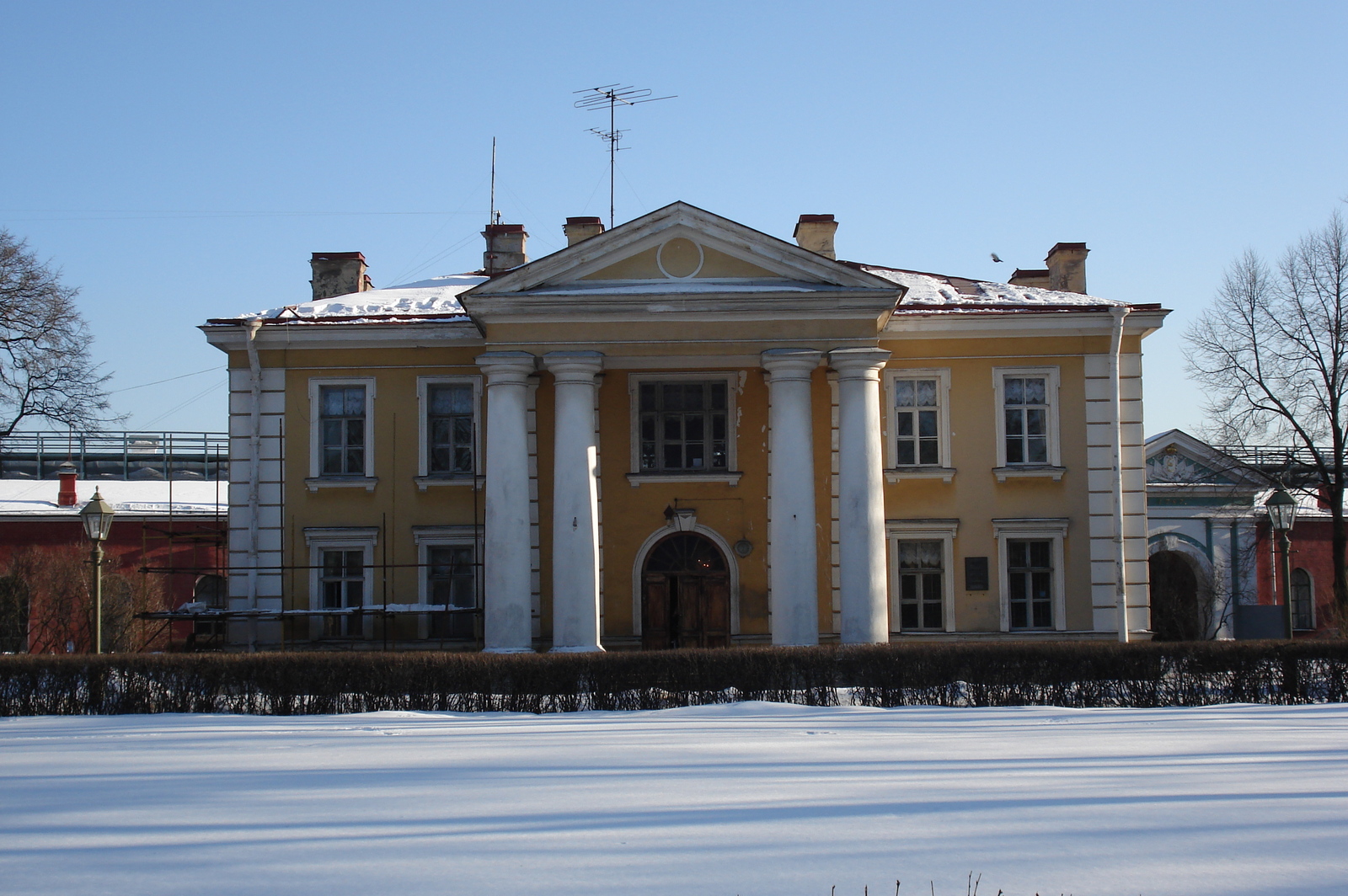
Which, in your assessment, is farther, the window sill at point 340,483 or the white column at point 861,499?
the window sill at point 340,483

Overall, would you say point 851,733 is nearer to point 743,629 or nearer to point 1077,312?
point 743,629

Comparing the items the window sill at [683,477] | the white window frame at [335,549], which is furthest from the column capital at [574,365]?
the white window frame at [335,549]

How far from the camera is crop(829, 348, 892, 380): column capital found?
1755 centimetres

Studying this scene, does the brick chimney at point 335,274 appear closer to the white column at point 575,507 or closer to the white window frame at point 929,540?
the white column at point 575,507

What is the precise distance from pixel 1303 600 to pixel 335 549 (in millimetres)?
25530

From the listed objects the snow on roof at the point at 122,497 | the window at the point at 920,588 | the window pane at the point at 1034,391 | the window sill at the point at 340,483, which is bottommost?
the window at the point at 920,588

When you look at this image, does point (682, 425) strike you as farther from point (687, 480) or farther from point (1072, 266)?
point (1072, 266)

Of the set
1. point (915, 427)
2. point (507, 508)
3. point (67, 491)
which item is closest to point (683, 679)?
point (507, 508)

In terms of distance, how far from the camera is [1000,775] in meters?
7.54

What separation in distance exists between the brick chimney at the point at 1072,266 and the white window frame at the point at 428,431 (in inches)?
453

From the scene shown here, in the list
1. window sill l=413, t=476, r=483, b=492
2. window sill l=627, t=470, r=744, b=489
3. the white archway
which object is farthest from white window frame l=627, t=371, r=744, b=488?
window sill l=413, t=476, r=483, b=492

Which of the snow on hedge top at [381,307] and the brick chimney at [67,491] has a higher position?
the snow on hedge top at [381,307]

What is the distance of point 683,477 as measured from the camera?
19.5 meters

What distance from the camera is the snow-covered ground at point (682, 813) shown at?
16.4 feet
